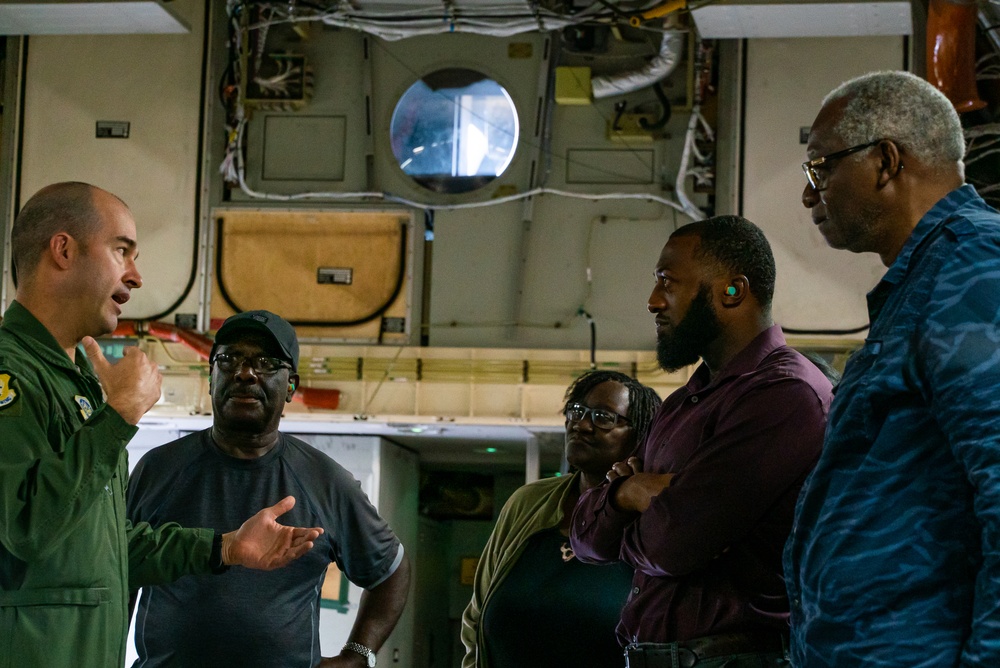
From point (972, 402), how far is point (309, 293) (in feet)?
17.0

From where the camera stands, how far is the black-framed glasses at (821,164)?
5.49ft

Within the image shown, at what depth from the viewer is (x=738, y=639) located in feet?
6.58

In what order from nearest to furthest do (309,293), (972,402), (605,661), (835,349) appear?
(972,402) < (605,661) < (835,349) < (309,293)

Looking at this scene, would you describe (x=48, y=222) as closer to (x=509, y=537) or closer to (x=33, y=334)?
(x=33, y=334)

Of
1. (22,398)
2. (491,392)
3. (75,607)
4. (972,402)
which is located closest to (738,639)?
(972,402)

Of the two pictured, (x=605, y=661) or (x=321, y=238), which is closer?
(x=605, y=661)

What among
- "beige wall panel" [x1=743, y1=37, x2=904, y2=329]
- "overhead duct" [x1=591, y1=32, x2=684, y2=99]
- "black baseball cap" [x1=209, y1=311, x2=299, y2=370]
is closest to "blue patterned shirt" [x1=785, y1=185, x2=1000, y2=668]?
"black baseball cap" [x1=209, y1=311, x2=299, y2=370]

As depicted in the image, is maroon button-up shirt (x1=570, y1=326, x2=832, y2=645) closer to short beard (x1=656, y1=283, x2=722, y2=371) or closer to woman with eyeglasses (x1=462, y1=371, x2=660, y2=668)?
short beard (x1=656, y1=283, x2=722, y2=371)

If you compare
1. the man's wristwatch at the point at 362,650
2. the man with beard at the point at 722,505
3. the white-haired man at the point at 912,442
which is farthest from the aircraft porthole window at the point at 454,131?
the white-haired man at the point at 912,442

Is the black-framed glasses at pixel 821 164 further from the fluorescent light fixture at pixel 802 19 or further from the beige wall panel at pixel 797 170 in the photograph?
the beige wall panel at pixel 797 170

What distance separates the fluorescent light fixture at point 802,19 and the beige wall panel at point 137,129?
299 cm

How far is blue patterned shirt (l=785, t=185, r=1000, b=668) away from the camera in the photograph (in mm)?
1355

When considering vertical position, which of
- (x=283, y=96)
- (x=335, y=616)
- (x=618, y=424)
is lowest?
(x=335, y=616)

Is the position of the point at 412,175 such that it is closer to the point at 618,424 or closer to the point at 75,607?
the point at 618,424
